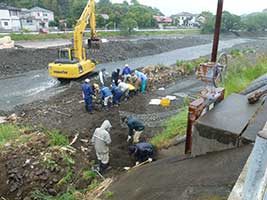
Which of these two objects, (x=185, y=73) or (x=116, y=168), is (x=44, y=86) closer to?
(x=185, y=73)

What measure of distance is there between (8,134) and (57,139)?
1948 millimetres

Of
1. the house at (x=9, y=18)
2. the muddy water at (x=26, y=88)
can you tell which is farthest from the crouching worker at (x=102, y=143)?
the house at (x=9, y=18)

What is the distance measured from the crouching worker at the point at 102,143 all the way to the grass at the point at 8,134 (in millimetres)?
3566

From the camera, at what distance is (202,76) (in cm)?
556

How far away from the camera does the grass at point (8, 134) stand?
8906mm

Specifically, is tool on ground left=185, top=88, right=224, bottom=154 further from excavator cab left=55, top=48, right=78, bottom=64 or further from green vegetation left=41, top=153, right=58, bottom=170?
excavator cab left=55, top=48, right=78, bottom=64

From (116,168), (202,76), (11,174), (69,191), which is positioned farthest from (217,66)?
(11,174)

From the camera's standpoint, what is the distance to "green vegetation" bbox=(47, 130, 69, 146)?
8501mm

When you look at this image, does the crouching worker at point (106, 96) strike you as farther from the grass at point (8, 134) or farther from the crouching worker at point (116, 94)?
the grass at point (8, 134)

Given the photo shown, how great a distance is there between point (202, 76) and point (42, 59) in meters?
24.2

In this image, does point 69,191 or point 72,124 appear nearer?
point 69,191

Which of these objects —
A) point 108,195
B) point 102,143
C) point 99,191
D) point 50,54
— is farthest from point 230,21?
point 108,195

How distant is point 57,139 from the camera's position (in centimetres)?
865

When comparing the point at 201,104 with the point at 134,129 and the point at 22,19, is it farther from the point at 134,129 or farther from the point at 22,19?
the point at 22,19
